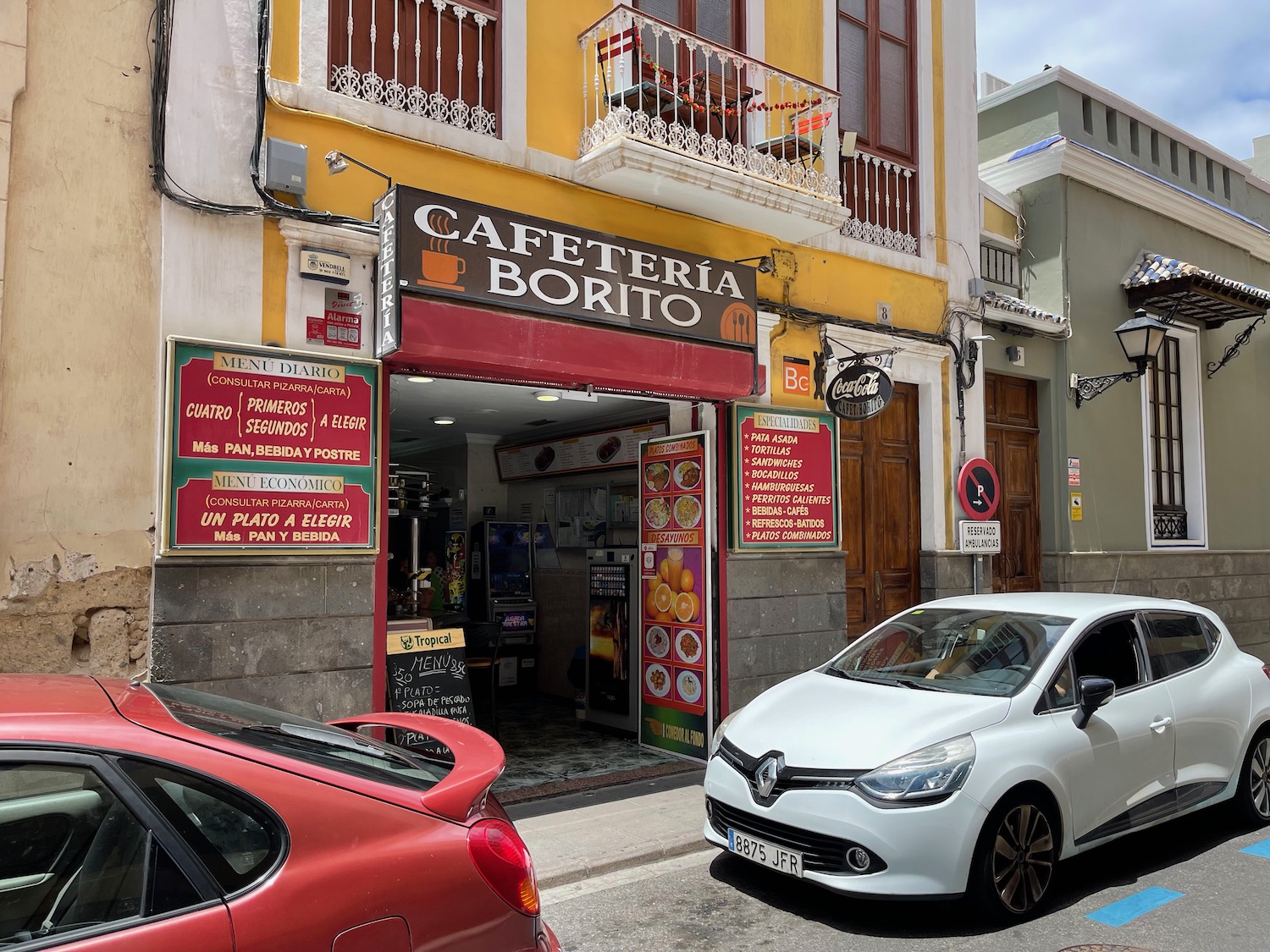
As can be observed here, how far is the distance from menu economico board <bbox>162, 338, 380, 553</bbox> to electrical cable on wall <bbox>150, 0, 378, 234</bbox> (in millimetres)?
937

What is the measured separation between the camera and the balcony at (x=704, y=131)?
7637 mm

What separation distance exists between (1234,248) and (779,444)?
34.0 feet

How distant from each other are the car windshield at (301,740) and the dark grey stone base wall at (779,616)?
18.1 ft

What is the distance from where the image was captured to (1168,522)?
43.1ft

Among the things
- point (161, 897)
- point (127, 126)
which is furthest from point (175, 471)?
point (161, 897)

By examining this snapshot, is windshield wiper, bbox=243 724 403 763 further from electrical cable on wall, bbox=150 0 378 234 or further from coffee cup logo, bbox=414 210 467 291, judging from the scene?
electrical cable on wall, bbox=150 0 378 234

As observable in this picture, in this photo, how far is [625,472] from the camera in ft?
34.3

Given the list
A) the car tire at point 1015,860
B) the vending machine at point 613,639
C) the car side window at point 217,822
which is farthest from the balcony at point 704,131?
the car side window at point 217,822

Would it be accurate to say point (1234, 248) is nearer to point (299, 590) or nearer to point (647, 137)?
point (647, 137)

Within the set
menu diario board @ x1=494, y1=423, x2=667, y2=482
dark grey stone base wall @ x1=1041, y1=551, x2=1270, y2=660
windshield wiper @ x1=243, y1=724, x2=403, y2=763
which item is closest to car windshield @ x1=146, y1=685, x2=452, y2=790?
windshield wiper @ x1=243, y1=724, x2=403, y2=763

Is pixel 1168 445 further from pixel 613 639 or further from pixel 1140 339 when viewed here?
pixel 613 639

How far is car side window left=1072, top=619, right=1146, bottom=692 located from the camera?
5.46 metres

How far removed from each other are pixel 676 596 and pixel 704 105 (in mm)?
4382

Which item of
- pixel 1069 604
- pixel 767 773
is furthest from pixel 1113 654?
pixel 767 773
